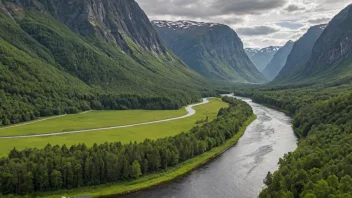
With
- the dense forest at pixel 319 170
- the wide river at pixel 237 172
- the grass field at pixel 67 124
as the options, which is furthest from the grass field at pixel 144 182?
the grass field at pixel 67 124

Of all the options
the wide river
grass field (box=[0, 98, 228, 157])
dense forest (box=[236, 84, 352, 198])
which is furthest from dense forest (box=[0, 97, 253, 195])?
dense forest (box=[236, 84, 352, 198])

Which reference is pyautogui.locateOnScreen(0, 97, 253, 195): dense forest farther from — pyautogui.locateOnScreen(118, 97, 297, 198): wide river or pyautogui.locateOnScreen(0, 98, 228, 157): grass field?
pyautogui.locateOnScreen(0, 98, 228, 157): grass field

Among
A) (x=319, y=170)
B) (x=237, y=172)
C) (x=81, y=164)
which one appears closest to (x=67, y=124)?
(x=81, y=164)

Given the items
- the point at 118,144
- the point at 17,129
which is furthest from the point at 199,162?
the point at 17,129

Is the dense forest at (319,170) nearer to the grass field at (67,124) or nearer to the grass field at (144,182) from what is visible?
the grass field at (144,182)

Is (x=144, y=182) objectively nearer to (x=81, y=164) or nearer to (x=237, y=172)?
(x=81, y=164)

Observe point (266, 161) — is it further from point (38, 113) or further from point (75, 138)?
point (38, 113)
